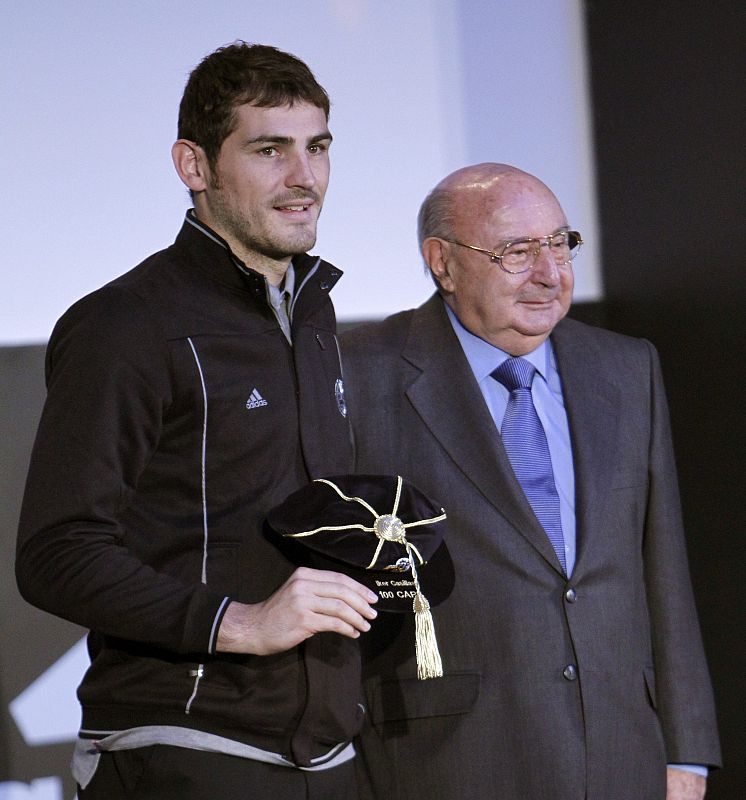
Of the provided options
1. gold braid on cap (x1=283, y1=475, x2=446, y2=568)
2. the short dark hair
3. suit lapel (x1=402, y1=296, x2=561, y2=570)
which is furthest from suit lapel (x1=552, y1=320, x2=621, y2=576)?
the short dark hair

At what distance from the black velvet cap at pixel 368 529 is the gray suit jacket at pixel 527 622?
420 mm

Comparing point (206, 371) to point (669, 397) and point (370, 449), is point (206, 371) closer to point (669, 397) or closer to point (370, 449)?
point (370, 449)

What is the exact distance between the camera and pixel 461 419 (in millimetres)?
2246

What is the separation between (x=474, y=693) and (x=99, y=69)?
180 cm

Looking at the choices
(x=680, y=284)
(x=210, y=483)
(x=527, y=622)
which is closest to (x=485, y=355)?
(x=527, y=622)

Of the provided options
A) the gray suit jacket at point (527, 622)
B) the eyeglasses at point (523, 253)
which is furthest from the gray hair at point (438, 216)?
the gray suit jacket at point (527, 622)

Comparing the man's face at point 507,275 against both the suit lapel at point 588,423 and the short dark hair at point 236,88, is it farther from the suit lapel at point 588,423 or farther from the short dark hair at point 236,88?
the short dark hair at point 236,88

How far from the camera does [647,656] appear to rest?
7.48 feet

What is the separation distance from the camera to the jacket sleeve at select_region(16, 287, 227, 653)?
4.88 feet

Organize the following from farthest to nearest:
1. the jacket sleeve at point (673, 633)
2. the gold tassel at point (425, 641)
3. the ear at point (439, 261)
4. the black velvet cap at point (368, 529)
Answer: the ear at point (439, 261)
the jacket sleeve at point (673, 633)
the gold tassel at point (425, 641)
the black velvet cap at point (368, 529)

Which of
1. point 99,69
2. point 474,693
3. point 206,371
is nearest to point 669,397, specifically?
point 474,693

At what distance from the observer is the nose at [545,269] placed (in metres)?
2.30

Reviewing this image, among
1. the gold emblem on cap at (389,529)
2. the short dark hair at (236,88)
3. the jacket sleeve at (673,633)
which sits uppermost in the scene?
the short dark hair at (236,88)

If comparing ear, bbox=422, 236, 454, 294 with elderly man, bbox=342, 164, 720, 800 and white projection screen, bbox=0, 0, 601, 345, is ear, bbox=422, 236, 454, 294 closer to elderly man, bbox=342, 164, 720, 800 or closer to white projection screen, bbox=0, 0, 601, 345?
elderly man, bbox=342, 164, 720, 800
